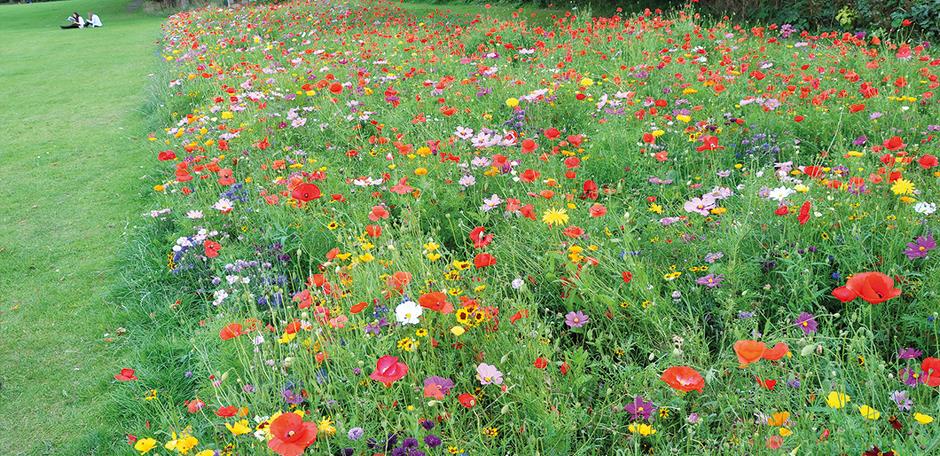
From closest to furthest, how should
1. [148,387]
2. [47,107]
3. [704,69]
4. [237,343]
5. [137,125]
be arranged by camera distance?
[237,343] < [148,387] < [704,69] < [137,125] < [47,107]

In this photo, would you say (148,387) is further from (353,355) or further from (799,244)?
(799,244)

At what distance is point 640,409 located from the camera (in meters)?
1.93

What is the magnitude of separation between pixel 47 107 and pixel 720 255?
9.57m

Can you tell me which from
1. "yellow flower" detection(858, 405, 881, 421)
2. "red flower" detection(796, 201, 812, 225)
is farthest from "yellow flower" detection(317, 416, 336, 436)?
"red flower" detection(796, 201, 812, 225)

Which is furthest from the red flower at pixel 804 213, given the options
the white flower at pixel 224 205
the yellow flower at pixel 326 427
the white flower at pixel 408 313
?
the white flower at pixel 224 205

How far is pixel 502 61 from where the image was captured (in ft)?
22.1

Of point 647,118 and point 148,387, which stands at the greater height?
point 647,118

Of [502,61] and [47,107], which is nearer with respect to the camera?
[502,61]

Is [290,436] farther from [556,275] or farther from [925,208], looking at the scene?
[925,208]

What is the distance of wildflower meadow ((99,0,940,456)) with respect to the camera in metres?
1.97

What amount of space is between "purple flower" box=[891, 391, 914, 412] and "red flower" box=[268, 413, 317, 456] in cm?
155

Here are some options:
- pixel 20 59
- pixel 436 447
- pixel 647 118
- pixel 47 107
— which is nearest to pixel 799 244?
pixel 436 447

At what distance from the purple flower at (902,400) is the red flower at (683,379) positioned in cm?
56

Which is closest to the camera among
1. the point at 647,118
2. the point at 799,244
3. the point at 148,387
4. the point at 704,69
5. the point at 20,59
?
the point at 799,244
